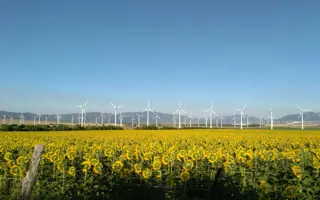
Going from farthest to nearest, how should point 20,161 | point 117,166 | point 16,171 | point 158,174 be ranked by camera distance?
point 20,161 → point 16,171 → point 117,166 → point 158,174

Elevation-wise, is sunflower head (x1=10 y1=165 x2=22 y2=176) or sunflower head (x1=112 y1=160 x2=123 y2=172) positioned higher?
sunflower head (x1=112 y1=160 x2=123 y2=172)

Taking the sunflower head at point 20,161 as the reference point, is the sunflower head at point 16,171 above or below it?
below

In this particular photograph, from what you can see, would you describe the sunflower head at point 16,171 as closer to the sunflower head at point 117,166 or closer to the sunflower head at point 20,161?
the sunflower head at point 20,161

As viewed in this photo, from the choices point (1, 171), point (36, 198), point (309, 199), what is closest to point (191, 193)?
point (309, 199)

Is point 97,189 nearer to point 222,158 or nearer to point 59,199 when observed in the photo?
point 59,199

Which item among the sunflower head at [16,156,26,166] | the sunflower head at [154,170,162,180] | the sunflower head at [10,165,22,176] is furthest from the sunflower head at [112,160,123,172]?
the sunflower head at [16,156,26,166]

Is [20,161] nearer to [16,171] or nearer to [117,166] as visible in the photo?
[16,171]

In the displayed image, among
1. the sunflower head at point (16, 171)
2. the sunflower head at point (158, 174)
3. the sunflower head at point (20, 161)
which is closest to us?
the sunflower head at point (158, 174)

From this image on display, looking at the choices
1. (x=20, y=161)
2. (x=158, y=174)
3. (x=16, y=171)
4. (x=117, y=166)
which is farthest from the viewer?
(x=20, y=161)

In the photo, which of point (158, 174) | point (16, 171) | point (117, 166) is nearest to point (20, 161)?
point (16, 171)

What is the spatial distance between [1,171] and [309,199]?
8995 mm

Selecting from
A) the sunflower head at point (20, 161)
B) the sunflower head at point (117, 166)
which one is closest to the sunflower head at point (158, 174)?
the sunflower head at point (117, 166)

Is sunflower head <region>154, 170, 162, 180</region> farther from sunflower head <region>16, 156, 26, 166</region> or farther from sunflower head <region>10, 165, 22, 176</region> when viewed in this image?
sunflower head <region>16, 156, 26, 166</region>


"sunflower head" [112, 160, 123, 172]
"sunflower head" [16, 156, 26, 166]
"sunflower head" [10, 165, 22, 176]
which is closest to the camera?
"sunflower head" [112, 160, 123, 172]
